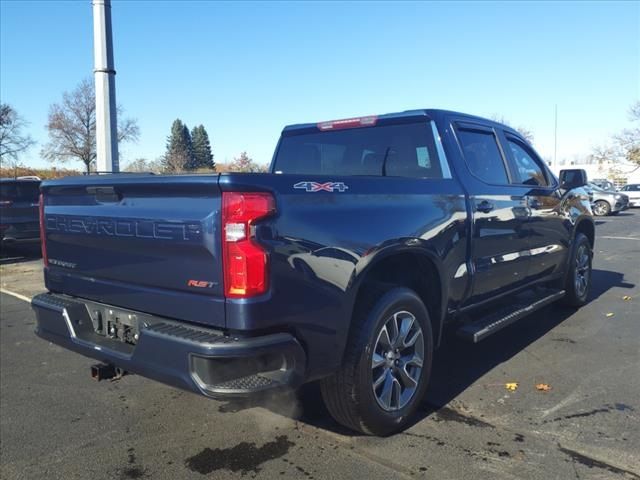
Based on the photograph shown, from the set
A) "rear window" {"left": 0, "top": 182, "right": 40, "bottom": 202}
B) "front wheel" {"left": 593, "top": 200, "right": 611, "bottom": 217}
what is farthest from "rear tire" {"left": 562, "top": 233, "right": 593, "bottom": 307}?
"front wheel" {"left": 593, "top": 200, "right": 611, "bottom": 217}

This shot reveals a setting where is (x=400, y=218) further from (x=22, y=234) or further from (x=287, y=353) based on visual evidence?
(x=22, y=234)

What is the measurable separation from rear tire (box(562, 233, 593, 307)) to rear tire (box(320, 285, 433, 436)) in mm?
3260

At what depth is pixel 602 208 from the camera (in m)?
25.6

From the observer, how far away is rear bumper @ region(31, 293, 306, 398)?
8.16 ft

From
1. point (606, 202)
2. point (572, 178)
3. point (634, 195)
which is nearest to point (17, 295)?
point (572, 178)

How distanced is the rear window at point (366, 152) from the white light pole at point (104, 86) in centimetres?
306

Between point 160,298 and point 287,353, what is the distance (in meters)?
0.75

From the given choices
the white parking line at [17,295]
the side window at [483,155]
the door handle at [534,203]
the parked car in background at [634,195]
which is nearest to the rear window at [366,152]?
the side window at [483,155]

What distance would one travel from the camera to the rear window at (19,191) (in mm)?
11398

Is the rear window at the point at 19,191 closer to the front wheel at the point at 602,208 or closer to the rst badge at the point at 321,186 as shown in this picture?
the rst badge at the point at 321,186

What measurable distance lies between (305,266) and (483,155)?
8.19 ft


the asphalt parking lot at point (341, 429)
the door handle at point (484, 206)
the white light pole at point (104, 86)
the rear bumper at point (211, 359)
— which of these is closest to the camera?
the rear bumper at point (211, 359)

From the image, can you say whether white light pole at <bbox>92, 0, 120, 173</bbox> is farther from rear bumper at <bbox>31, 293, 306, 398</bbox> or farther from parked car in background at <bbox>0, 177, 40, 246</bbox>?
parked car in background at <bbox>0, 177, 40, 246</bbox>

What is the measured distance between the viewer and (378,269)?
11.2 feet
